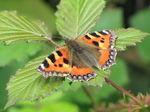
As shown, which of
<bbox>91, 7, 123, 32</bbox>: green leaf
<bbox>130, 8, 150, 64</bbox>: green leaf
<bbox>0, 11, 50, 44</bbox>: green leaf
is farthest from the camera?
<bbox>130, 8, 150, 64</bbox>: green leaf

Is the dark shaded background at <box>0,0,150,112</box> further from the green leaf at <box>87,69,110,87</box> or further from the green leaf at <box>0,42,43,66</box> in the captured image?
the green leaf at <box>87,69,110,87</box>

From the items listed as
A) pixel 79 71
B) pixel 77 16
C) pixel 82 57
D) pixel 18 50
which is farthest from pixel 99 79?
pixel 18 50

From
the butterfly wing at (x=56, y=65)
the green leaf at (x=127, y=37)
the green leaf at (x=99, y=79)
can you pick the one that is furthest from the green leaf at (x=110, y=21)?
the green leaf at (x=99, y=79)

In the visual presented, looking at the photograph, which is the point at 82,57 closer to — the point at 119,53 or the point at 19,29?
the point at 19,29

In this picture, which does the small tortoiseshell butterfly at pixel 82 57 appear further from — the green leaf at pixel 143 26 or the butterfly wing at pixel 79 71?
the green leaf at pixel 143 26

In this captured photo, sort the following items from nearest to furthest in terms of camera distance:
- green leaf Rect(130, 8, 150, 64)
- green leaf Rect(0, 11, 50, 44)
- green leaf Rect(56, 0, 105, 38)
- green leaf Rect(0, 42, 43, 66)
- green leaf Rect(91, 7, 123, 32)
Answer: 1. green leaf Rect(0, 11, 50, 44)
2. green leaf Rect(56, 0, 105, 38)
3. green leaf Rect(0, 42, 43, 66)
4. green leaf Rect(91, 7, 123, 32)
5. green leaf Rect(130, 8, 150, 64)

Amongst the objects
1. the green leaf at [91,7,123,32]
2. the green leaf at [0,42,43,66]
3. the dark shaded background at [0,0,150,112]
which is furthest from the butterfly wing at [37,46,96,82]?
the green leaf at [91,7,123,32]
